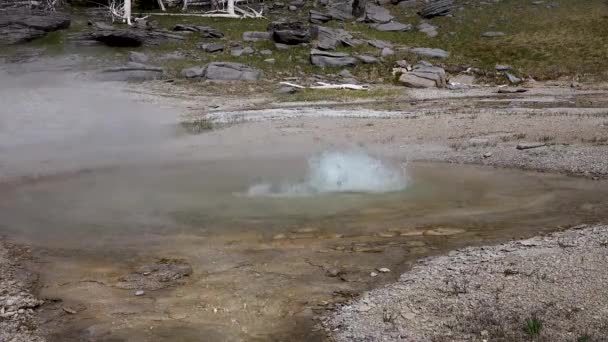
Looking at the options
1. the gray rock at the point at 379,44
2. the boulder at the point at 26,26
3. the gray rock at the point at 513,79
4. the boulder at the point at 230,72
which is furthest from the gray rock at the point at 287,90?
the boulder at the point at 26,26

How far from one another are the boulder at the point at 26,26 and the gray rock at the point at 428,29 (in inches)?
908

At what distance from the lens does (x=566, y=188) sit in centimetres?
1354

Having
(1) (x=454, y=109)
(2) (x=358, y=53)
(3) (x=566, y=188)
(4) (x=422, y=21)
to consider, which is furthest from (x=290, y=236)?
(4) (x=422, y=21)

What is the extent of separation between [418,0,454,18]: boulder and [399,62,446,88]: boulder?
1257cm

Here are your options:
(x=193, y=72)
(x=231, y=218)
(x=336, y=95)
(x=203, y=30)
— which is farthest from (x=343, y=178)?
(x=203, y=30)

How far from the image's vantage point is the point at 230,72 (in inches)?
1196

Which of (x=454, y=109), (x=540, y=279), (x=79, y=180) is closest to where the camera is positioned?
(x=540, y=279)

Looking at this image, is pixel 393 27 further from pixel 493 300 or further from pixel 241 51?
pixel 493 300

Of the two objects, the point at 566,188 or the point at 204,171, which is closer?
the point at 566,188

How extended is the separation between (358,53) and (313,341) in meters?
29.6

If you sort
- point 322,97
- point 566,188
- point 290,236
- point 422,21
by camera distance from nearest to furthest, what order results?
1. point 290,236
2. point 566,188
3. point 322,97
4. point 422,21

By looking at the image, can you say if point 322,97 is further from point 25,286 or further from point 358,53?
point 25,286

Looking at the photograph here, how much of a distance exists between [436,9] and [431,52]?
890cm

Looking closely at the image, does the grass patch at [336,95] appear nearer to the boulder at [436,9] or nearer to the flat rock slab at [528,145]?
the flat rock slab at [528,145]
